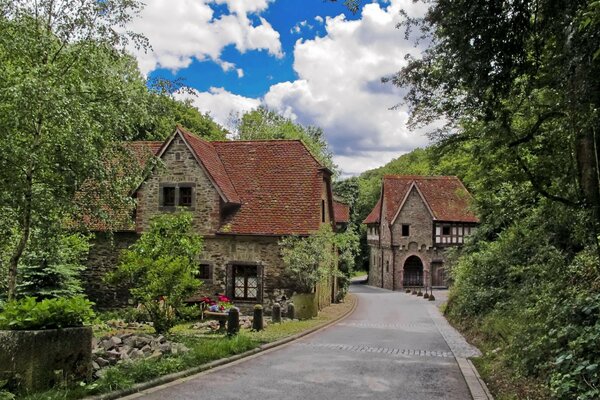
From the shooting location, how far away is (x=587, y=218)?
944cm

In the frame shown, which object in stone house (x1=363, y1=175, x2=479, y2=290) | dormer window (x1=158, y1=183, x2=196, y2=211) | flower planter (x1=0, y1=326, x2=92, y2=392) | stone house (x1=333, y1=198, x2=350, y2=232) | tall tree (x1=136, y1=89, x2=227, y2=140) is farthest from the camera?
stone house (x1=363, y1=175, x2=479, y2=290)

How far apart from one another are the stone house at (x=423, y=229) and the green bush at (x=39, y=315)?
41.7 meters

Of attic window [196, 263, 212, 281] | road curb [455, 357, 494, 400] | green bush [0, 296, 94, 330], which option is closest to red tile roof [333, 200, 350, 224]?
attic window [196, 263, 212, 281]

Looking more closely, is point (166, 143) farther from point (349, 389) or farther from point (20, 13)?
point (349, 389)

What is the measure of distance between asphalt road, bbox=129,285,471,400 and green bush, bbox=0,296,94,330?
1.62 meters

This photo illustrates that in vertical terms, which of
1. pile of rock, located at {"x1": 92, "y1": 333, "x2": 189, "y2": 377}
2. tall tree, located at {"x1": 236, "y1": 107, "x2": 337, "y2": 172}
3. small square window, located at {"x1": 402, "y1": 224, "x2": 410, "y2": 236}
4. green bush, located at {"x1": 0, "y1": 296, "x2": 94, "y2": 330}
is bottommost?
pile of rock, located at {"x1": 92, "y1": 333, "x2": 189, "y2": 377}

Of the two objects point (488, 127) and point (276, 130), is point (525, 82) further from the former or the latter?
point (276, 130)

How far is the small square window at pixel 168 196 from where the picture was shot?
23.8 m

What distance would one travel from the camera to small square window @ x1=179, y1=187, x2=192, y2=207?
926 inches

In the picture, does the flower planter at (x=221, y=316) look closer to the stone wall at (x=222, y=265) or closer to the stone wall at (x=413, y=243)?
the stone wall at (x=222, y=265)

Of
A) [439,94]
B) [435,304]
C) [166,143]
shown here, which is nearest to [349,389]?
[439,94]

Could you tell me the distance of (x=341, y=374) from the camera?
10.2 metres

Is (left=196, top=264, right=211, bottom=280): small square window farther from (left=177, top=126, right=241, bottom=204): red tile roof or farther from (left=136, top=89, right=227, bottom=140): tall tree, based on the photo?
(left=136, top=89, right=227, bottom=140): tall tree

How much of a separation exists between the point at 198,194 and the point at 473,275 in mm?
12116
